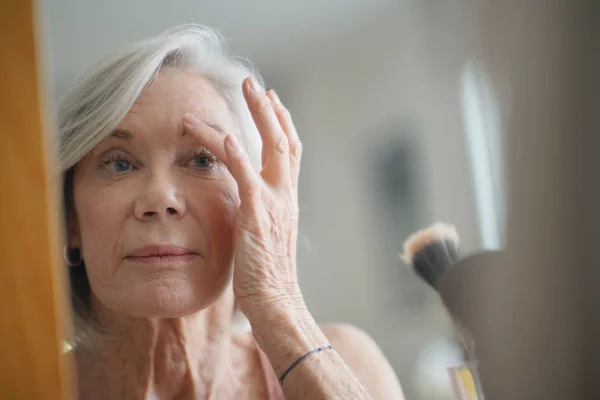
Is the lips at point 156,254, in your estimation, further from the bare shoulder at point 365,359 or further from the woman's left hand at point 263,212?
the bare shoulder at point 365,359

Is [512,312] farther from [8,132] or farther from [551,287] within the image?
[8,132]

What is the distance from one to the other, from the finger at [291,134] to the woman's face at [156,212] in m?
0.11

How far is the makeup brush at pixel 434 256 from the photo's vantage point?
0.99 m

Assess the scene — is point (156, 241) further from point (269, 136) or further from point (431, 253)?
point (431, 253)

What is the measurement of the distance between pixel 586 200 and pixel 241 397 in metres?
0.77

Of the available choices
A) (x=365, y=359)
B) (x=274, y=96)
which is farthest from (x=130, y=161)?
(x=365, y=359)

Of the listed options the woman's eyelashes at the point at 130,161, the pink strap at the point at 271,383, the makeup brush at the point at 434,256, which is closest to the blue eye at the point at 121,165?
the woman's eyelashes at the point at 130,161

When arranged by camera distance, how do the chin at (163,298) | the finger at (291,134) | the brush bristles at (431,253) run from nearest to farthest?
the chin at (163,298)
the finger at (291,134)
the brush bristles at (431,253)

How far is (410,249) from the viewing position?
3.30ft

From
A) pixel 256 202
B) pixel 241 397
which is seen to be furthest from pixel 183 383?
pixel 256 202

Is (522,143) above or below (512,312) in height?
above

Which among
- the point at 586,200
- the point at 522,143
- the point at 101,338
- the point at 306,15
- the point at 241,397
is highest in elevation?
the point at 306,15

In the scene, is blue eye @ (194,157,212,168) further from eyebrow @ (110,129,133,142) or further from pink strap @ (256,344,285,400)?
pink strap @ (256,344,285,400)

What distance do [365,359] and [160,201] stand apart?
488mm
